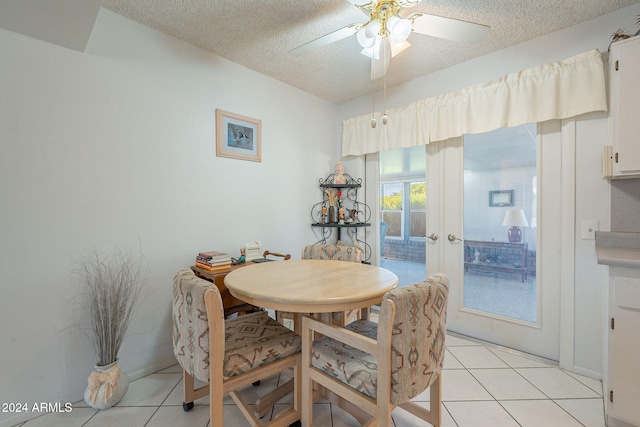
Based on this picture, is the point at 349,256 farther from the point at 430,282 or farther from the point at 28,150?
the point at 28,150

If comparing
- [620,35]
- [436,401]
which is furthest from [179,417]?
[620,35]

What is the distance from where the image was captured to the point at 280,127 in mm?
2812

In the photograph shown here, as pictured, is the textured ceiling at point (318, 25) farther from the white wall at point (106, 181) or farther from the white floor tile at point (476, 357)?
the white floor tile at point (476, 357)

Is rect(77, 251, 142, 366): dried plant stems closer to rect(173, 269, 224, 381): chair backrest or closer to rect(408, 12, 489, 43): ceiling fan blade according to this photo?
rect(173, 269, 224, 381): chair backrest

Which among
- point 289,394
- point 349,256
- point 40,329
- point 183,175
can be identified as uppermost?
point 183,175

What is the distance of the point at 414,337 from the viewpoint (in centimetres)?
108

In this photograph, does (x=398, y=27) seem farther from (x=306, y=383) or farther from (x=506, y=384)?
(x=506, y=384)

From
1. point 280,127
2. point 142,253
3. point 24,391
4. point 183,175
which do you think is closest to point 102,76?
point 183,175

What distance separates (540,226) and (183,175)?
2886mm

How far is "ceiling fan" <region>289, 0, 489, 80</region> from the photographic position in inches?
56.4

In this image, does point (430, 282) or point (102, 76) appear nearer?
point (430, 282)

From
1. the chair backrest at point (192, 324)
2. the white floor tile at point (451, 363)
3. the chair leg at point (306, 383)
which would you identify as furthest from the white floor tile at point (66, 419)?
the white floor tile at point (451, 363)

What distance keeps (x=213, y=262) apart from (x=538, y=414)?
2254 mm

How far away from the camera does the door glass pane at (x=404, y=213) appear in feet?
9.17
